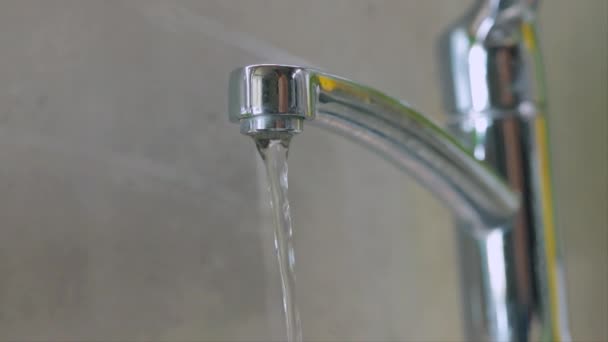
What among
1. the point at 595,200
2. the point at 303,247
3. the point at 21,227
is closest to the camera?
the point at 21,227

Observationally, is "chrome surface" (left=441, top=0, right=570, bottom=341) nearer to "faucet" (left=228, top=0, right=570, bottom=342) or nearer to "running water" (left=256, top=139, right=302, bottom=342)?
"faucet" (left=228, top=0, right=570, bottom=342)

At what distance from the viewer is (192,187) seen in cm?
45

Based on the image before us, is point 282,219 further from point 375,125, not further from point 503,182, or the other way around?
point 503,182

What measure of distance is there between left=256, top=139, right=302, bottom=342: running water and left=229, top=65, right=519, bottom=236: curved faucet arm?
22mm

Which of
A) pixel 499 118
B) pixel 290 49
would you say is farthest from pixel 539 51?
pixel 290 49

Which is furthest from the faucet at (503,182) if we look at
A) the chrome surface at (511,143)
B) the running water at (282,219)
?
the running water at (282,219)

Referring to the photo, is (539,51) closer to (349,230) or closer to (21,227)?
(349,230)

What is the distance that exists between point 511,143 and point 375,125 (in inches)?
6.4

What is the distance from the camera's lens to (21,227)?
0.39 m

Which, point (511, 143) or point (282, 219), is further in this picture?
point (511, 143)

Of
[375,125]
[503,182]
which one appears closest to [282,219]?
[375,125]

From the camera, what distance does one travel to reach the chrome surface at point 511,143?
1.55 feet

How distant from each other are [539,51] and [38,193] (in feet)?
1.18

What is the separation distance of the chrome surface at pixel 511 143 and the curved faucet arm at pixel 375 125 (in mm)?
26
